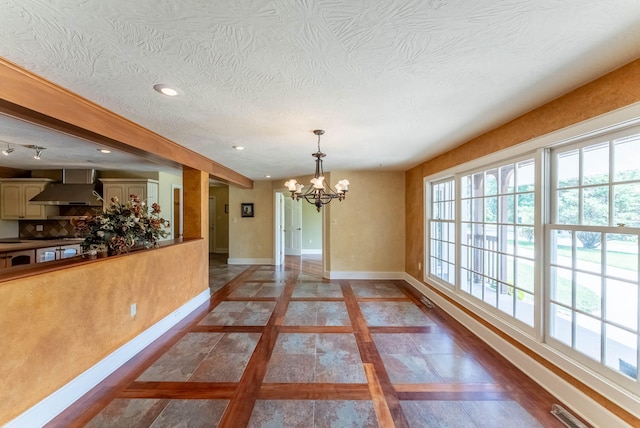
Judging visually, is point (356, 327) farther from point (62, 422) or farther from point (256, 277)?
point (256, 277)

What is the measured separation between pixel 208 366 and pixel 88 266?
137cm

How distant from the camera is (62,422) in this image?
6.09ft

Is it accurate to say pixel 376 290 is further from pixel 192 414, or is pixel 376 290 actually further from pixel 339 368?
pixel 192 414

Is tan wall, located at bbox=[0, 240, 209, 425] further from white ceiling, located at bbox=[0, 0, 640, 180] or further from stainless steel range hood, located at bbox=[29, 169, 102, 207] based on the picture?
stainless steel range hood, located at bbox=[29, 169, 102, 207]

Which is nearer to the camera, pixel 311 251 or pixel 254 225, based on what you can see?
pixel 254 225

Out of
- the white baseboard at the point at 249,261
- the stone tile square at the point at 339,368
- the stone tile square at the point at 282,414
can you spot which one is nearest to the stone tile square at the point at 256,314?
the stone tile square at the point at 339,368

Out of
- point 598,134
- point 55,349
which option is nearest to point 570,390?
point 598,134

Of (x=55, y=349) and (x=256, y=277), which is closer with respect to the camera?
(x=55, y=349)

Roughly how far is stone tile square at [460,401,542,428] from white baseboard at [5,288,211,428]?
297 cm

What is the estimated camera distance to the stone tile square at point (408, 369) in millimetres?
2309

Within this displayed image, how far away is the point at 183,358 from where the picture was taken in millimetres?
2643

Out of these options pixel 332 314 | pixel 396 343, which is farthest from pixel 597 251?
pixel 332 314

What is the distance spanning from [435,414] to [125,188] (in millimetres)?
6108

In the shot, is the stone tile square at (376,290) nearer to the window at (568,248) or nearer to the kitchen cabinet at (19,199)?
the window at (568,248)
